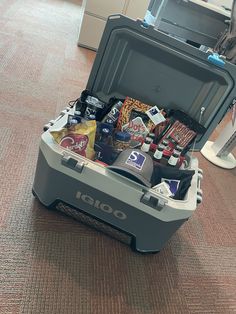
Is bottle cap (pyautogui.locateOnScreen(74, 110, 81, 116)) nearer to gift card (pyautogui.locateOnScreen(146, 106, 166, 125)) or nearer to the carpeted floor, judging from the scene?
gift card (pyautogui.locateOnScreen(146, 106, 166, 125))

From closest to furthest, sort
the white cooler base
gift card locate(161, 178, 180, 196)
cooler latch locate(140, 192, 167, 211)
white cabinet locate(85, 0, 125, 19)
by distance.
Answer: cooler latch locate(140, 192, 167, 211) → gift card locate(161, 178, 180, 196) → the white cooler base → white cabinet locate(85, 0, 125, 19)

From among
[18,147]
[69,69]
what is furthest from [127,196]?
[69,69]

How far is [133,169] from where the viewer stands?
0.84 meters

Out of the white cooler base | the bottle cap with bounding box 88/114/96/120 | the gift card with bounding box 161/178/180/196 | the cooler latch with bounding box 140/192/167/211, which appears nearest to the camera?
the cooler latch with bounding box 140/192/167/211

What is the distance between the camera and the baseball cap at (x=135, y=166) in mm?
825

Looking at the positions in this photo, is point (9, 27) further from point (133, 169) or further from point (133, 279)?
point (133, 279)

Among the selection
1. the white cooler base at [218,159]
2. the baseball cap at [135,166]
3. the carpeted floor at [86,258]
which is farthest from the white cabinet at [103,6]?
the baseball cap at [135,166]

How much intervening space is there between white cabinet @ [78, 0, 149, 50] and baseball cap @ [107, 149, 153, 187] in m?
1.97

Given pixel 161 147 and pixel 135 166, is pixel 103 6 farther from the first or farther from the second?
pixel 135 166

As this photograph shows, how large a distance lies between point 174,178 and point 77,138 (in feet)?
1.18

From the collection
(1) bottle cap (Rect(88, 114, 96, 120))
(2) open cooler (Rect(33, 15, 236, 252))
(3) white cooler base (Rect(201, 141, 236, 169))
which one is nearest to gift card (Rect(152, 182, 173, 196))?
(2) open cooler (Rect(33, 15, 236, 252))

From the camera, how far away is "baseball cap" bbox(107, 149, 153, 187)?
83 cm

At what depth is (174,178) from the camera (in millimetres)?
949

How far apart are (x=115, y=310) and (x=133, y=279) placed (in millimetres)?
131
